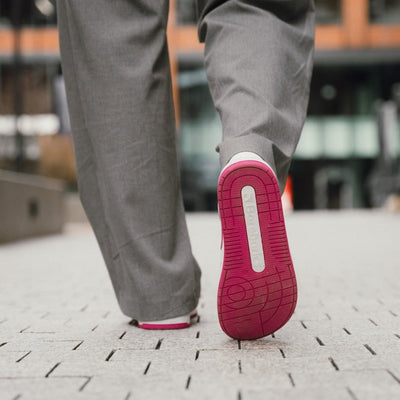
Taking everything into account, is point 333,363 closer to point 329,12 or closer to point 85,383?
point 85,383

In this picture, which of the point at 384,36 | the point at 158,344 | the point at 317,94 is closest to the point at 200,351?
the point at 158,344

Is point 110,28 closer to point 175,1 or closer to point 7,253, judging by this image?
point 7,253

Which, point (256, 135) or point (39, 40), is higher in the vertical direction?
point (39, 40)

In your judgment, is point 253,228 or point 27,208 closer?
point 253,228

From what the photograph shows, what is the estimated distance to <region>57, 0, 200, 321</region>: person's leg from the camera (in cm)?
159

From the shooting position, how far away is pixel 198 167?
21.8m

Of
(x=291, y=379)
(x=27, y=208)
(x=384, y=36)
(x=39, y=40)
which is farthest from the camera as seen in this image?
(x=384, y=36)

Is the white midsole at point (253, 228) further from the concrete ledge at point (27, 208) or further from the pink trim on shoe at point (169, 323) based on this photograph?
the concrete ledge at point (27, 208)

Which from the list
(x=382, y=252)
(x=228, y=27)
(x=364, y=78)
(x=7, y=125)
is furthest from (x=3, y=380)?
(x=364, y=78)

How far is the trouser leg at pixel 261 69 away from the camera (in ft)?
4.77

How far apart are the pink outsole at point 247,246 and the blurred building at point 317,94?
19.9 m

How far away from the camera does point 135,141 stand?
5.29ft

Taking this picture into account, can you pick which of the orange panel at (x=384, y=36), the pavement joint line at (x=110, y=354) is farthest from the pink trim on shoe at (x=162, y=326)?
the orange panel at (x=384, y=36)

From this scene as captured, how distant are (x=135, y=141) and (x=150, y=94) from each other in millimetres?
133
